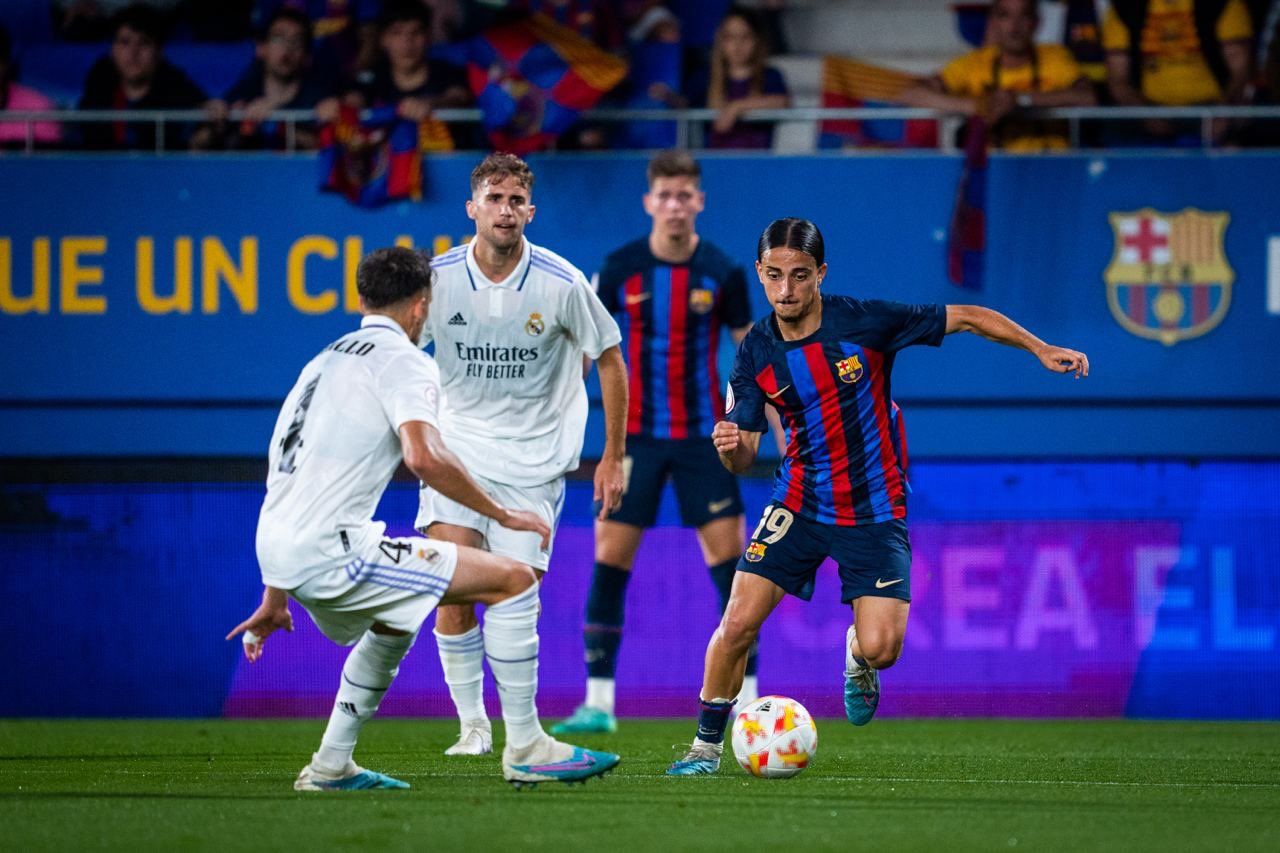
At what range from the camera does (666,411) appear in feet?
27.3

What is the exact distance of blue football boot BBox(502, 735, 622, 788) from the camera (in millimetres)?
5348

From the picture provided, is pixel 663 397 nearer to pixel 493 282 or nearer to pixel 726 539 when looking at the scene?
pixel 726 539

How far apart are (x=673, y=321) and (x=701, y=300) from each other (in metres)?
0.16

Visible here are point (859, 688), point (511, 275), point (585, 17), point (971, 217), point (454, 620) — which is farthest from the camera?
point (585, 17)

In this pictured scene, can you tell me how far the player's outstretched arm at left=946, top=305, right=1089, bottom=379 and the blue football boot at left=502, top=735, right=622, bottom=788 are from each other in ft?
6.06

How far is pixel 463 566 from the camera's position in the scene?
17.3ft

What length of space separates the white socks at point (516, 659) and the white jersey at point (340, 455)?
505 mm

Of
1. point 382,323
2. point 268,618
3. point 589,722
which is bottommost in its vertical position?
point 589,722

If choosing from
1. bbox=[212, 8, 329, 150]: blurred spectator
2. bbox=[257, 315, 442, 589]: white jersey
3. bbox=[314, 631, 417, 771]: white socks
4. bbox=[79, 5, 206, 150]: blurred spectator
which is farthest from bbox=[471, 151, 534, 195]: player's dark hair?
bbox=[79, 5, 206, 150]: blurred spectator

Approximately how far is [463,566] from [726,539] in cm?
309

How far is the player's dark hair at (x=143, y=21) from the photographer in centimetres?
1100

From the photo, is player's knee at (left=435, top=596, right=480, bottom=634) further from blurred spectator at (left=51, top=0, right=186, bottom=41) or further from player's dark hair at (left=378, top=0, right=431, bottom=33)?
blurred spectator at (left=51, top=0, right=186, bottom=41)

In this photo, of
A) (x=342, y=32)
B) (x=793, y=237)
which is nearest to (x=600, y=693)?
(x=793, y=237)

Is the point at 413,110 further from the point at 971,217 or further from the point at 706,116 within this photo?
the point at 971,217
